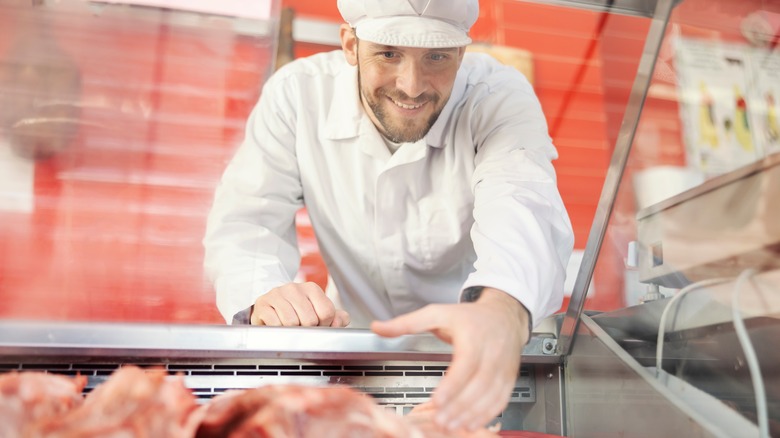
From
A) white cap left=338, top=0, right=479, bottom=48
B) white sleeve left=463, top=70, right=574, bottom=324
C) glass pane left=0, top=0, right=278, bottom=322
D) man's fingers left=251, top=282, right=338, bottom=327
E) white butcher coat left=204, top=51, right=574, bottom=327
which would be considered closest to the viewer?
white sleeve left=463, top=70, right=574, bottom=324

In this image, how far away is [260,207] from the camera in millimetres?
1584

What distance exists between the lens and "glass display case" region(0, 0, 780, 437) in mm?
886

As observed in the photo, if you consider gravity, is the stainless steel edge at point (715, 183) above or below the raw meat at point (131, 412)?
above

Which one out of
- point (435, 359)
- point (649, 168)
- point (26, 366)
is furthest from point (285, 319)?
point (649, 168)

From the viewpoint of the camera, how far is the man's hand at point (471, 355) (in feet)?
2.17

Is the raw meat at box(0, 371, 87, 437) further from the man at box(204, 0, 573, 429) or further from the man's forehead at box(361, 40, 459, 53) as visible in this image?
the man's forehead at box(361, 40, 459, 53)

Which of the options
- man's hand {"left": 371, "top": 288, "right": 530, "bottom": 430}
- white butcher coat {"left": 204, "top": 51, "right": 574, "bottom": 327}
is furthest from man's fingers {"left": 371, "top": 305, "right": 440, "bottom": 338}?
white butcher coat {"left": 204, "top": 51, "right": 574, "bottom": 327}

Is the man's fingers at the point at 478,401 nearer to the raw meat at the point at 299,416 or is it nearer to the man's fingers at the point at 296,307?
the raw meat at the point at 299,416

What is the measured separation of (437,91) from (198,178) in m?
0.89

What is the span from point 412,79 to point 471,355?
0.82m

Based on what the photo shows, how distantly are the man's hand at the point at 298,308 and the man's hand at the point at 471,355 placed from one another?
1.24ft

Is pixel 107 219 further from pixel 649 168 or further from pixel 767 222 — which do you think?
pixel 767 222

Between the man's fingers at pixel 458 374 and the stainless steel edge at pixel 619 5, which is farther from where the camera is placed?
the stainless steel edge at pixel 619 5

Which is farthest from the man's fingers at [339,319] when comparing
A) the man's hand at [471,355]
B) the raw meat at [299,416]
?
the raw meat at [299,416]
